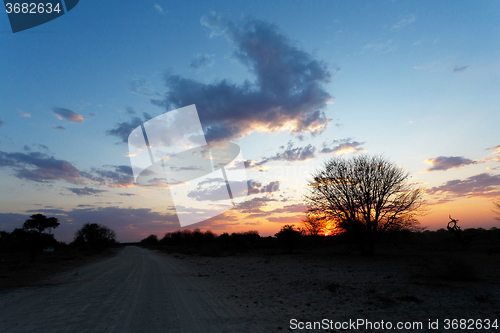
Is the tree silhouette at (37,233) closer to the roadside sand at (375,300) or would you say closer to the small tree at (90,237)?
the roadside sand at (375,300)

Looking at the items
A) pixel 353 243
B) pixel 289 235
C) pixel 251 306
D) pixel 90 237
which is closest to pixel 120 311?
pixel 251 306

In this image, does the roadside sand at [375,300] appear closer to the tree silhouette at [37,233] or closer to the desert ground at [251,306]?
the desert ground at [251,306]

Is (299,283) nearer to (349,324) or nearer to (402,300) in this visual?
(402,300)

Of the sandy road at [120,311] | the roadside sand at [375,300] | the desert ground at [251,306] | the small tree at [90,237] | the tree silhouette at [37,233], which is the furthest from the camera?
the small tree at [90,237]

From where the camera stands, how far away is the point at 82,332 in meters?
5.45

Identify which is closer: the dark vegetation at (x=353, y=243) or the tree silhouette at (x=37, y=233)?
the dark vegetation at (x=353, y=243)

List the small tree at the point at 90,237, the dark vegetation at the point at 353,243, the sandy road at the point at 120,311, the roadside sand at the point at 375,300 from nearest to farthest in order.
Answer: the sandy road at the point at 120,311 < the roadside sand at the point at 375,300 < the dark vegetation at the point at 353,243 < the small tree at the point at 90,237

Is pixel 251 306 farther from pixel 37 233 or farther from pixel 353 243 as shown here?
pixel 37 233

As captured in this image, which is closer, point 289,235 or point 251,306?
point 251,306

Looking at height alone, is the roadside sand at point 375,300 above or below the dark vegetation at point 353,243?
above

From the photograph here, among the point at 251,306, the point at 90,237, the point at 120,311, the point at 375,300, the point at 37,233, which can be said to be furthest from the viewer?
the point at 90,237

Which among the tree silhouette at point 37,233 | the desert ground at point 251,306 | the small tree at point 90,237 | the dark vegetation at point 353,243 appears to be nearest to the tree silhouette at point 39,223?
the tree silhouette at point 37,233

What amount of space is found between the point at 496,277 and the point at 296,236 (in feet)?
89.9

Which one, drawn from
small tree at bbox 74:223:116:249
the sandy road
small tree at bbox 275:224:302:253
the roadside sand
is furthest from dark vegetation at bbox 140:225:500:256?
small tree at bbox 74:223:116:249
